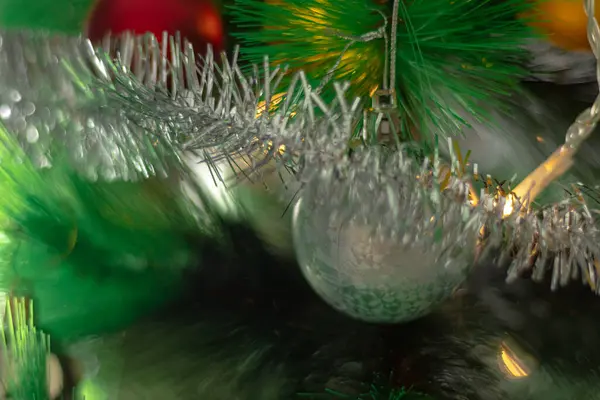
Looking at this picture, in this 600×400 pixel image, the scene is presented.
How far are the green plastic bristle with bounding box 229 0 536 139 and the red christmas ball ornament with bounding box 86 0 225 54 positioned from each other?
0.15ft

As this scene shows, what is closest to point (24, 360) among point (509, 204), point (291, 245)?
point (291, 245)

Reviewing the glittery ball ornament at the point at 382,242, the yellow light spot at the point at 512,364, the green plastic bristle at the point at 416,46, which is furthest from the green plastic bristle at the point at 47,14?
the yellow light spot at the point at 512,364

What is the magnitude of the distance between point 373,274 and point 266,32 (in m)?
0.18

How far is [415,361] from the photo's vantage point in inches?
13.6

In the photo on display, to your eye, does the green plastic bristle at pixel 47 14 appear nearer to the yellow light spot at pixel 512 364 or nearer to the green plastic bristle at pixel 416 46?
the green plastic bristle at pixel 416 46

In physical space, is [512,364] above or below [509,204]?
below

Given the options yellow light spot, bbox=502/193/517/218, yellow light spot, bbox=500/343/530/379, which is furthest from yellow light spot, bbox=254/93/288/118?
yellow light spot, bbox=500/343/530/379

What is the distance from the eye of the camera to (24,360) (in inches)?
12.4

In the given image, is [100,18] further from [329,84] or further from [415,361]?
[415,361]

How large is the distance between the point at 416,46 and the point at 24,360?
323 mm

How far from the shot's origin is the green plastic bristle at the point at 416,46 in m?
0.30

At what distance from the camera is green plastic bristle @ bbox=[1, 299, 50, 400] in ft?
1.03

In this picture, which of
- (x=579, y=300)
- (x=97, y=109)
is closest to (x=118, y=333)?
(x=97, y=109)

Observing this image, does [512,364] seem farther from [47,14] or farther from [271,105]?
[47,14]
